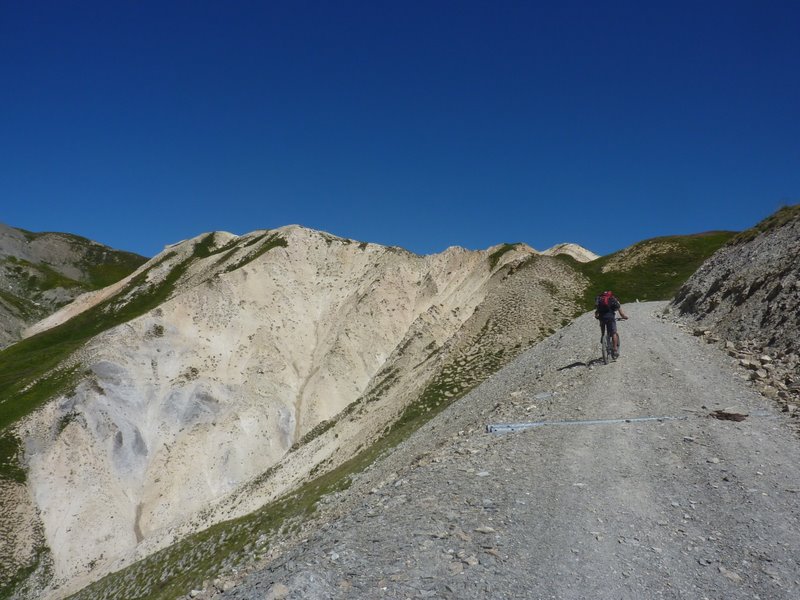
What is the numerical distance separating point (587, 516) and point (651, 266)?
2132 inches

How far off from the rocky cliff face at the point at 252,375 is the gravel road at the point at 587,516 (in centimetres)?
2070

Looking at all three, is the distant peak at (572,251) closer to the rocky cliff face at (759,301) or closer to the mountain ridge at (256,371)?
the mountain ridge at (256,371)

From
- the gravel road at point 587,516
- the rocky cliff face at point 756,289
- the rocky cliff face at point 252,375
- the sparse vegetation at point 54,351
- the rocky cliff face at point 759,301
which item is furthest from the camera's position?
the sparse vegetation at point 54,351

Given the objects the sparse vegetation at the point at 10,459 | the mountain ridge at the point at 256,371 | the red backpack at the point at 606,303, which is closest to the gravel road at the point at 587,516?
the red backpack at the point at 606,303

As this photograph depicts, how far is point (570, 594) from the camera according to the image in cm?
661

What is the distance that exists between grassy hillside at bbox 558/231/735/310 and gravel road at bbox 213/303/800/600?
110 feet

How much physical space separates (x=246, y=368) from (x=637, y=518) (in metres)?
70.2

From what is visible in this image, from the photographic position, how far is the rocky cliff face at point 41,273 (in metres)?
129

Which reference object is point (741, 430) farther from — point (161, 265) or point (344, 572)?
point (161, 265)

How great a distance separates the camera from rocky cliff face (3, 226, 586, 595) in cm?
4262

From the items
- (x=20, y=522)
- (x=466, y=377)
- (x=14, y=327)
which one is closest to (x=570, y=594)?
(x=466, y=377)

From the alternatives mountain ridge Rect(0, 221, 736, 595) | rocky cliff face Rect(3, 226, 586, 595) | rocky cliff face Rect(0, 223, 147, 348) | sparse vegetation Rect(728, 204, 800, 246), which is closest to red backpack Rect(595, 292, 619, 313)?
sparse vegetation Rect(728, 204, 800, 246)

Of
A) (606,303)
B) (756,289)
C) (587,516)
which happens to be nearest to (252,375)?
(606,303)

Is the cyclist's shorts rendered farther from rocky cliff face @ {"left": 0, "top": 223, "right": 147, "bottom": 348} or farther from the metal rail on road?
rocky cliff face @ {"left": 0, "top": 223, "right": 147, "bottom": 348}
